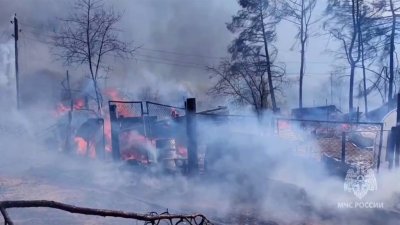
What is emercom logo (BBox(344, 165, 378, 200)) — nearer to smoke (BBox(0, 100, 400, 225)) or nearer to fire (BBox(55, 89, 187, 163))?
smoke (BBox(0, 100, 400, 225))

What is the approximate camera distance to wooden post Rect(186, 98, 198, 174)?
385 inches

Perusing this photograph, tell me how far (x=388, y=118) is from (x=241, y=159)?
14.5 feet

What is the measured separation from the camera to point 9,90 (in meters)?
26.8

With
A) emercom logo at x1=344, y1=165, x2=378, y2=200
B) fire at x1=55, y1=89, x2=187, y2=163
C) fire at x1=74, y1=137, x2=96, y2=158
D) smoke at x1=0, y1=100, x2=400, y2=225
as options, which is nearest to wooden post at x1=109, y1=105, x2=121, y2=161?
smoke at x1=0, y1=100, x2=400, y2=225

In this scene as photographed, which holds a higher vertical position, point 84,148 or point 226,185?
point 84,148

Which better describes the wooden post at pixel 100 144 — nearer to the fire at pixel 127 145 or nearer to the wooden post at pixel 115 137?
the fire at pixel 127 145

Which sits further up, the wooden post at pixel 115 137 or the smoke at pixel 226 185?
the wooden post at pixel 115 137

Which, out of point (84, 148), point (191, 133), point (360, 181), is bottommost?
point (360, 181)

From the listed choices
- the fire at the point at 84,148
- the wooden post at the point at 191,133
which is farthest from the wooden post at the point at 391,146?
the fire at the point at 84,148

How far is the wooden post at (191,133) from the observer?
9.77 metres

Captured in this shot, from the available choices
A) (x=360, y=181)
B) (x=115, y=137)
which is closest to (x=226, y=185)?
(x=360, y=181)

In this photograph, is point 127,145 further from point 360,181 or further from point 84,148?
point 360,181

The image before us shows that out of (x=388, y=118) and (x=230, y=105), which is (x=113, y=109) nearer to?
(x=388, y=118)

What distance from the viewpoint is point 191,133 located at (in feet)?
32.4
